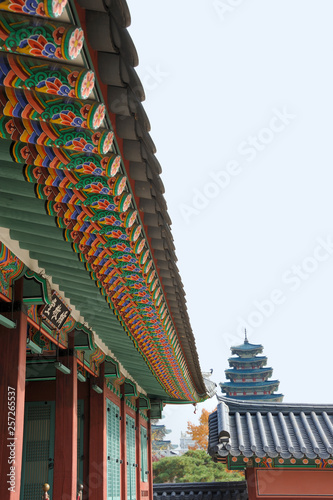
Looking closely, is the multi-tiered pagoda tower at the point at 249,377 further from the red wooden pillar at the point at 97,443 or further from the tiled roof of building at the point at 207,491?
the red wooden pillar at the point at 97,443

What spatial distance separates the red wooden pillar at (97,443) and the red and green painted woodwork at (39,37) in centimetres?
672

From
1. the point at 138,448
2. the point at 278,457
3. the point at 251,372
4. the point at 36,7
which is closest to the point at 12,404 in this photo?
the point at 36,7

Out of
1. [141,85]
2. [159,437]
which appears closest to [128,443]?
[141,85]

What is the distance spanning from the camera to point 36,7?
1722 mm

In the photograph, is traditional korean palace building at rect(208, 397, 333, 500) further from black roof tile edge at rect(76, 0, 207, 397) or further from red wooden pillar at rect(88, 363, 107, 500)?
black roof tile edge at rect(76, 0, 207, 397)

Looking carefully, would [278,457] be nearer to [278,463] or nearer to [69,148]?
[278,463]

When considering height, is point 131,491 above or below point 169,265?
below

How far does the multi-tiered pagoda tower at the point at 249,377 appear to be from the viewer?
36.8 m

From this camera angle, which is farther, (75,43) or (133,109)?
(133,109)

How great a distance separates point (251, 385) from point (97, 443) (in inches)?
1241

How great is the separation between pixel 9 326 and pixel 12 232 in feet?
2.81

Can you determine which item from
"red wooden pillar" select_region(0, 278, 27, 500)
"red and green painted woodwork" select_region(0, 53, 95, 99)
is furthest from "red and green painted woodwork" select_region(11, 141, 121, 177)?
"red wooden pillar" select_region(0, 278, 27, 500)

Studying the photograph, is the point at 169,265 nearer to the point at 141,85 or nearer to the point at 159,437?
the point at 141,85

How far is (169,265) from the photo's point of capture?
4.83m
